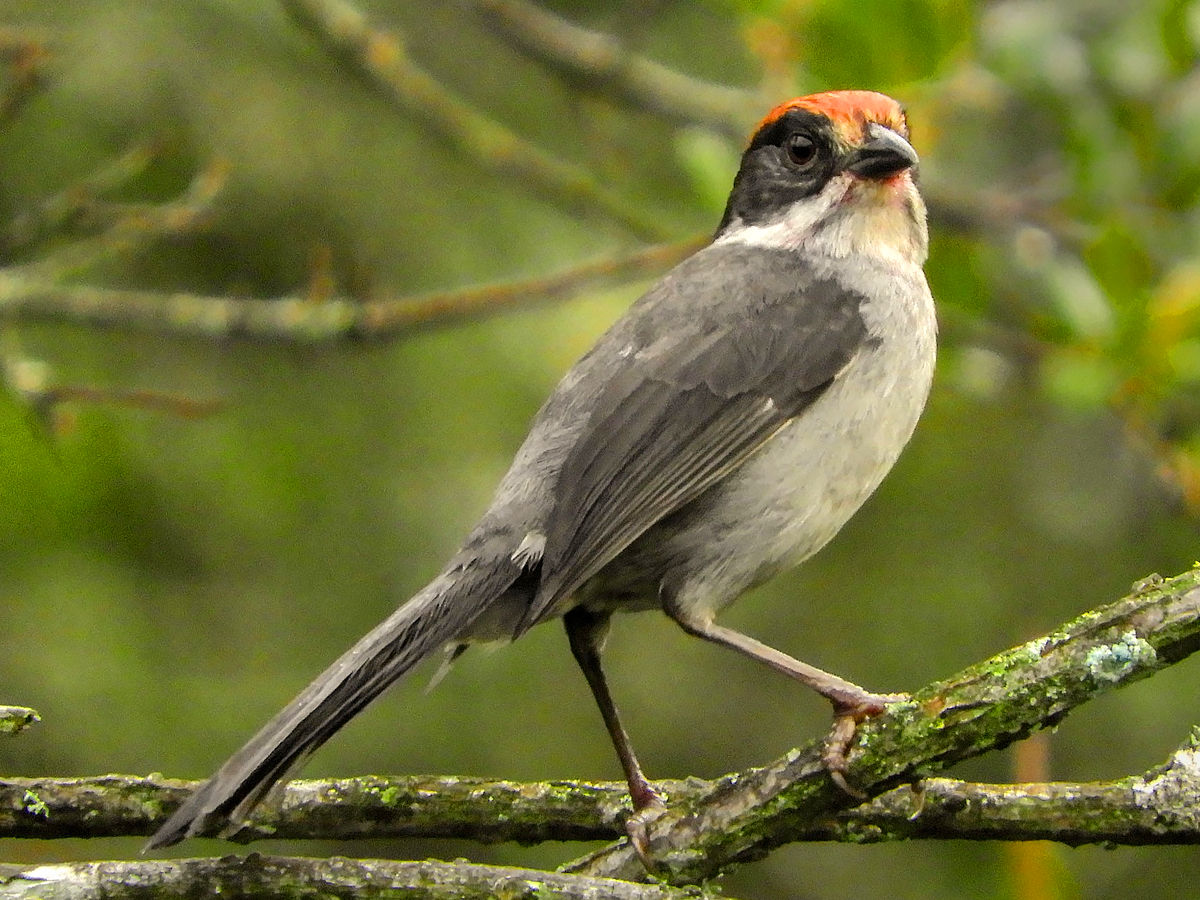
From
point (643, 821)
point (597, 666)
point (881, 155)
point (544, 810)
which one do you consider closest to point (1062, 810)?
point (643, 821)

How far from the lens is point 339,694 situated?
3029mm

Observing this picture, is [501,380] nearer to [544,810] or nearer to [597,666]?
[597,666]

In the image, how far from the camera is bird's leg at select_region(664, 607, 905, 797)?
2.73m

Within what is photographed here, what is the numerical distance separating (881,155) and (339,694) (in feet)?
6.92

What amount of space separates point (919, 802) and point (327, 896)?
3.64 ft

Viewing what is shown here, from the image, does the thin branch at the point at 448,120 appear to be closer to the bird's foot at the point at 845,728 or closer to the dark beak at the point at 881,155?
the dark beak at the point at 881,155

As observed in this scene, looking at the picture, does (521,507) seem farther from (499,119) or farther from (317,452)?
(499,119)

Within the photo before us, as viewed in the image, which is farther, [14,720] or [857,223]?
[857,223]

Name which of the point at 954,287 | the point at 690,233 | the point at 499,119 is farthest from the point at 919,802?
the point at 499,119

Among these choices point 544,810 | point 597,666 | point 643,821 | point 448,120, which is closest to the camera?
point 643,821

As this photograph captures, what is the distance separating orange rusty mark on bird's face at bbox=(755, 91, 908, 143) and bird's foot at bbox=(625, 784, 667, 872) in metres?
1.91

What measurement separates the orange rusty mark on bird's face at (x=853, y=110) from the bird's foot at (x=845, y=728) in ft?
5.61

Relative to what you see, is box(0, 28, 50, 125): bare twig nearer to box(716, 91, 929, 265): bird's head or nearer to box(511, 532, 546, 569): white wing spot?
box(511, 532, 546, 569): white wing spot

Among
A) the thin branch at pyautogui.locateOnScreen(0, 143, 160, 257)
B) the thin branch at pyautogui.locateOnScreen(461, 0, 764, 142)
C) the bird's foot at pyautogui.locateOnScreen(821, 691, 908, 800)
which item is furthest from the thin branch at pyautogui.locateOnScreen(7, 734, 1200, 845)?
the thin branch at pyautogui.locateOnScreen(461, 0, 764, 142)
